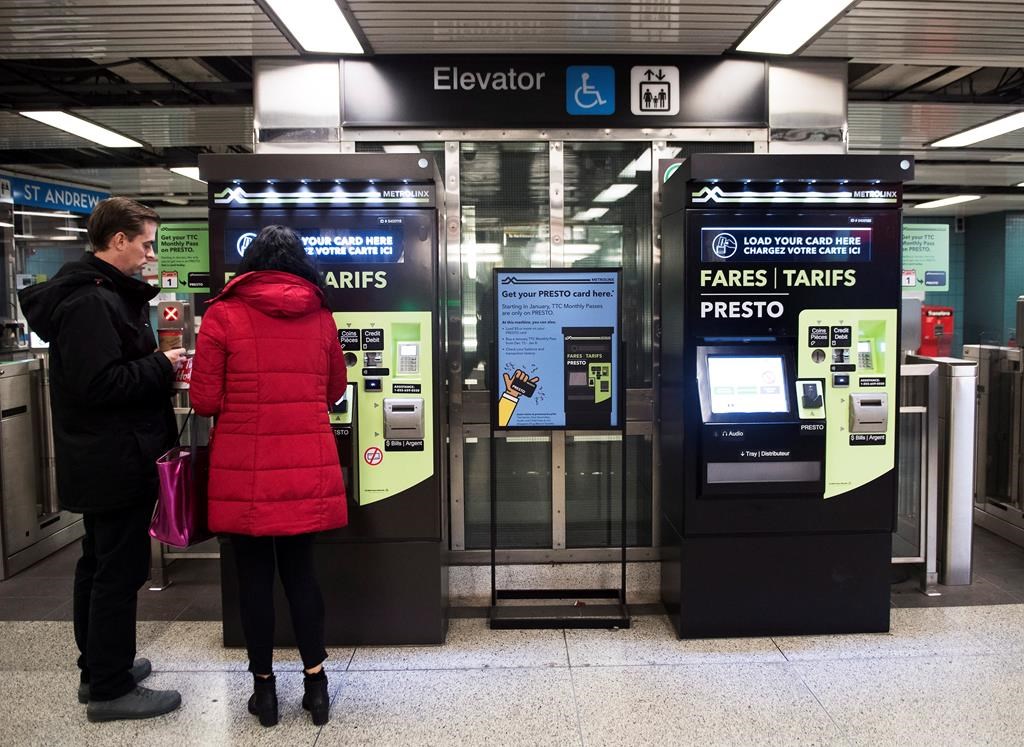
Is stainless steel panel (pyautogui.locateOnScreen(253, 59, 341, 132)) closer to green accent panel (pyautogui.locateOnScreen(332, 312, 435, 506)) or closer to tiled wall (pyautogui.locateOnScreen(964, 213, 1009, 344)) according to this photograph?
green accent panel (pyautogui.locateOnScreen(332, 312, 435, 506))

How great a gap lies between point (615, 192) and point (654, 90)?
587 millimetres

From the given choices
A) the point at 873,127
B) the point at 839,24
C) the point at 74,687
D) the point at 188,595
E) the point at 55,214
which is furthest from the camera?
the point at 55,214

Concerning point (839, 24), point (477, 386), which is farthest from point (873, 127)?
point (477, 386)

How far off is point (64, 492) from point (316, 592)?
955 mm

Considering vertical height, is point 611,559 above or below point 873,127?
below

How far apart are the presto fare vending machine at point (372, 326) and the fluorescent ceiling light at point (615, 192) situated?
4.12ft

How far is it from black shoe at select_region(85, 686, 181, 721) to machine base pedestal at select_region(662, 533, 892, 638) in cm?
221

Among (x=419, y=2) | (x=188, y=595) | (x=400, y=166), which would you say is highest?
(x=419, y=2)

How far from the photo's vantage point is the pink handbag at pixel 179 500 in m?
2.56

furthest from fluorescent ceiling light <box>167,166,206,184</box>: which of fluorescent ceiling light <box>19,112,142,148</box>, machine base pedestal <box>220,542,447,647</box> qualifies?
machine base pedestal <box>220,542,447,647</box>

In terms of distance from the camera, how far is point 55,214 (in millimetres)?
9156

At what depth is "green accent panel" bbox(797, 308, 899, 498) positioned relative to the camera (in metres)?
3.23

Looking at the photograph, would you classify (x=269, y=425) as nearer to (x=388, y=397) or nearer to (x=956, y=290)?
(x=388, y=397)

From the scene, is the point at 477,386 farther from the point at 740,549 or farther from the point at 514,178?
the point at 740,549
